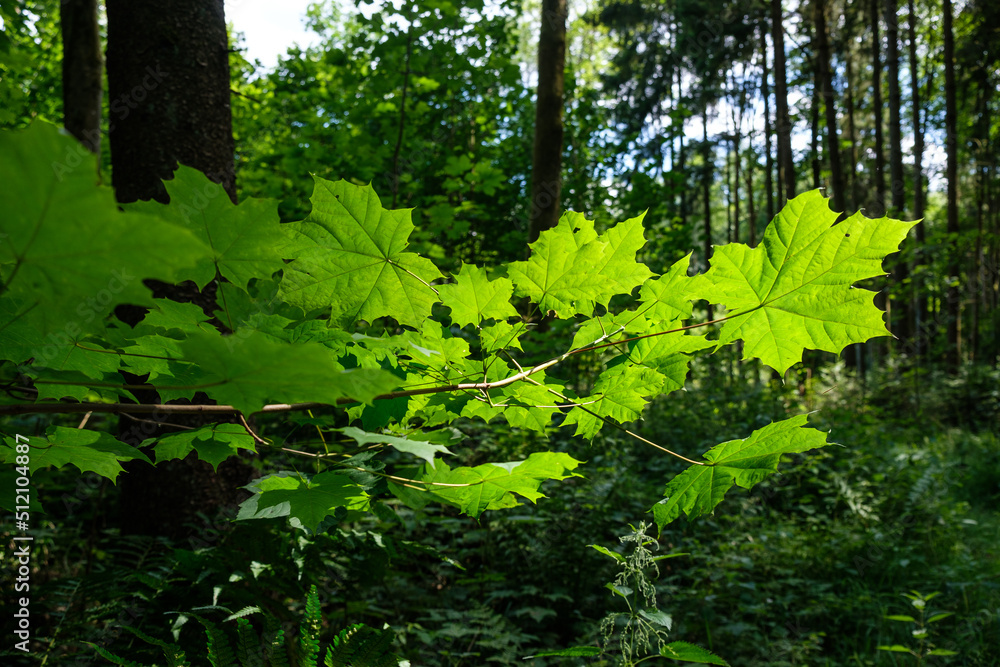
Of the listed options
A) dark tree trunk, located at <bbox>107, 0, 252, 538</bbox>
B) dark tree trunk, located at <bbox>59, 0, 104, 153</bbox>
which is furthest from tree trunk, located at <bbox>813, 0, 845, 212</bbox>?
dark tree trunk, located at <bbox>59, 0, 104, 153</bbox>

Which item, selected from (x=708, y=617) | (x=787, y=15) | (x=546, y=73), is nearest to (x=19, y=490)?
(x=708, y=617)

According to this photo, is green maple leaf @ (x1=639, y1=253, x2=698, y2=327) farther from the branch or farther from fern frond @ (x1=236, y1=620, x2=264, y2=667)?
fern frond @ (x1=236, y1=620, x2=264, y2=667)

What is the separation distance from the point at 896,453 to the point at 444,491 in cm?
783

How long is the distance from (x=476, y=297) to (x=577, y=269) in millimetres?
155

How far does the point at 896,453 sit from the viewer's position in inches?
267

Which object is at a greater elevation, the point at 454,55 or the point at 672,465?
the point at 454,55

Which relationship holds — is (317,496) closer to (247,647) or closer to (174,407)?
(174,407)

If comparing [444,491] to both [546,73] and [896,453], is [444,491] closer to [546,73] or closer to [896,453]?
[546,73]

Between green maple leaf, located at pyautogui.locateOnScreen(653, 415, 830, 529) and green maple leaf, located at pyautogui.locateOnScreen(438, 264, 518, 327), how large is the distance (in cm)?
36

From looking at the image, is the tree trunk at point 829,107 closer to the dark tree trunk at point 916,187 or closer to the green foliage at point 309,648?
the dark tree trunk at point 916,187

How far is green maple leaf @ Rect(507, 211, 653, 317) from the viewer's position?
2.69 feet

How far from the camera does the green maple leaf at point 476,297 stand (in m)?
0.81

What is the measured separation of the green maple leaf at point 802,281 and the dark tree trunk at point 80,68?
5.70m

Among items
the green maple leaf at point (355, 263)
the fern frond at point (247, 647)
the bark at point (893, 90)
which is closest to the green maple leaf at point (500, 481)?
the green maple leaf at point (355, 263)
